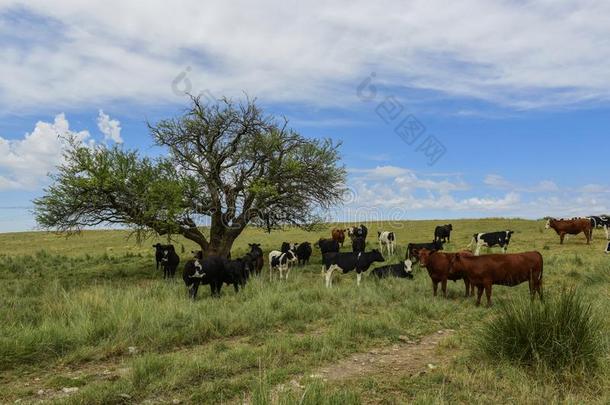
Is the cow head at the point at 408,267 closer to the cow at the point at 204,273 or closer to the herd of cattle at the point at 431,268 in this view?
the herd of cattle at the point at 431,268

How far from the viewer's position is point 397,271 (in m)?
17.7

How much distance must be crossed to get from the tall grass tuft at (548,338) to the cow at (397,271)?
9.90m

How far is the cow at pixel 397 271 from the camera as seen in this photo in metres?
17.4

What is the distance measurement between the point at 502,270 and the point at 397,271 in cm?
559

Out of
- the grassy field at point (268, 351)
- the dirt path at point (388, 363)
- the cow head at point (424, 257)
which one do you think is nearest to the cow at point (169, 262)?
the grassy field at point (268, 351)

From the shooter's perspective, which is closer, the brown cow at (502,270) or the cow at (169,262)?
the brown cow at (502,270)

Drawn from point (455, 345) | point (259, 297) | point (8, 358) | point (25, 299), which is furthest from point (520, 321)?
point (25, 299)

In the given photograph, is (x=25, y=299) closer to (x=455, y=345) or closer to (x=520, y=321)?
(x=455, y=345)

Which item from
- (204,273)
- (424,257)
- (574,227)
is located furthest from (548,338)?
(574,227)

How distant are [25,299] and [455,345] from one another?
12045 millimetres

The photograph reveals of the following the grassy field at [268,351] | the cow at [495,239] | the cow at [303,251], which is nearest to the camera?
the grassy field at [268,351]

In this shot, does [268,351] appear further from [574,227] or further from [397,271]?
[574,227]

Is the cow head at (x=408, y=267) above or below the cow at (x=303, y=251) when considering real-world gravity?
below

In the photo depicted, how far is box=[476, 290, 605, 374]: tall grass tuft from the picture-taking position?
6.62 meters
